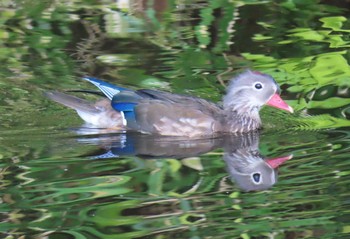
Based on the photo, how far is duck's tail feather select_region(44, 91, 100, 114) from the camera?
29.2 ft

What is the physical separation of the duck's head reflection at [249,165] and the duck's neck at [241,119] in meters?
0.18

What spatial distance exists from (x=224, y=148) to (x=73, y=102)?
1375 mm

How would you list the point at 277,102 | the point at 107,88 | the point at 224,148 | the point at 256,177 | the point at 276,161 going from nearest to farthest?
the point at 256,177 < the point at 276,161 < the point at 224,148 < the point at 277,102 < the point at 107,88

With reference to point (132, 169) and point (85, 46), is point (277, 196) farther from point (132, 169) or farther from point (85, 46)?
point (85, 46)

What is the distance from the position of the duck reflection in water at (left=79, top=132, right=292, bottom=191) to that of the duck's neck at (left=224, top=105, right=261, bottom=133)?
3.3 inches

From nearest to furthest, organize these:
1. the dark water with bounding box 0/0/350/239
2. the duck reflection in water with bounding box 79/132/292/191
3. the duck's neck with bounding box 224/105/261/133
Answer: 1. the dark water with bounding box 0/0/350/239
2. the duck reflection in water with bounding box 79/132/292/191
3. the duck's neck with bounding box 224/105/261/133

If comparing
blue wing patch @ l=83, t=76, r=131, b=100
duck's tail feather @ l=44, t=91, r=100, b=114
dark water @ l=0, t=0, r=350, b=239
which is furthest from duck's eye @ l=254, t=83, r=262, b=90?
duck's tail feather @ l=44, t=91, r=100, b=114

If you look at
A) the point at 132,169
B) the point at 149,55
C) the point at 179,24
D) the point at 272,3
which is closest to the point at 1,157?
the point at 132,169

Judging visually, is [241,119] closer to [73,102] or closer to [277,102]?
[277,102]

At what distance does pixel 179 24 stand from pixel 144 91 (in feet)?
8.93

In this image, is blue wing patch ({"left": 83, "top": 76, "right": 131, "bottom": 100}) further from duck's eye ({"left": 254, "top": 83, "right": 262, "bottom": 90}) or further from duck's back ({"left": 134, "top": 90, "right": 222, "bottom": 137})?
duck's eye ({"left": 254, "top": 83, "right": 262, "bottom": 90})

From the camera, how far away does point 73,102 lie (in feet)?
29.5

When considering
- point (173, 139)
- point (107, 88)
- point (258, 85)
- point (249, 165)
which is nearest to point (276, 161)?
point (249, 165)

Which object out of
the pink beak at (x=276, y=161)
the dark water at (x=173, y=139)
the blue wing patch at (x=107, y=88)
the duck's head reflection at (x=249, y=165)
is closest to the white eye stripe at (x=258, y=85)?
the dark water at (x=173, y=139)
